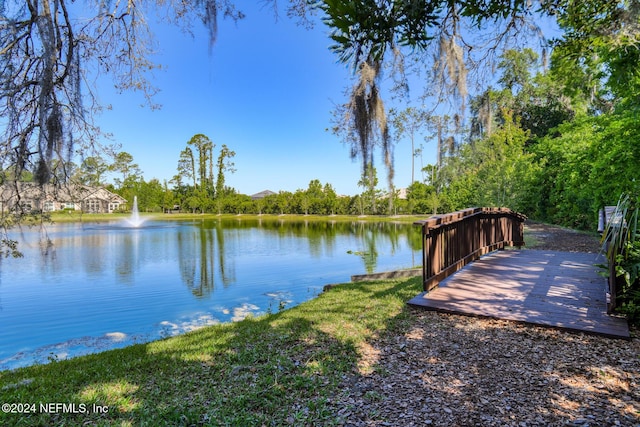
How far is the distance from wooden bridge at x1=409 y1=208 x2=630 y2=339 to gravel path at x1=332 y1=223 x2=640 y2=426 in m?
0.34

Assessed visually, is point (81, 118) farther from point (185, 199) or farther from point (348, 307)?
point (185, 199)

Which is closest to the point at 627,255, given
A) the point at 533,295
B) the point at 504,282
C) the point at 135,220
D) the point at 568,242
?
the point at 533,295

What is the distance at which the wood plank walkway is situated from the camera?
11.6 ft

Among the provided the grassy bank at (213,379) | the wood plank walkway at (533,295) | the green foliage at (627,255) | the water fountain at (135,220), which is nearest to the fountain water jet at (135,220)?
the water fountain at (135,220)

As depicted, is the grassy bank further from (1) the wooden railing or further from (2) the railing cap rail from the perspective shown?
(2) the railing cap rail

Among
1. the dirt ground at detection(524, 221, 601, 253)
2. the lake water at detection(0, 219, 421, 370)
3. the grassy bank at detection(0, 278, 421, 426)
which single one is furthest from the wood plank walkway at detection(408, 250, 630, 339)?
the lake water at detection(0, 219, 421, 370)

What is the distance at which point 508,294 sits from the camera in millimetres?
4555

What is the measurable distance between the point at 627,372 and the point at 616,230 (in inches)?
63.2

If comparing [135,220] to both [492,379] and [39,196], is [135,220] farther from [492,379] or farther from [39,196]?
[492,379]

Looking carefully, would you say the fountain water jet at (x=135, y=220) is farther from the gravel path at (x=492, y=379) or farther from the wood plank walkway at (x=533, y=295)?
the gravel path at (x=492, y=379)

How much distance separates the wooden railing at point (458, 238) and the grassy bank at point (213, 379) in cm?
99

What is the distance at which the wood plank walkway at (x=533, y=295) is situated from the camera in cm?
354

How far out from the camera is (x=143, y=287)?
8.91 metres

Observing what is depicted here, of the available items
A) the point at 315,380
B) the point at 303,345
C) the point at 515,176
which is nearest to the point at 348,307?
the point at 303,345
